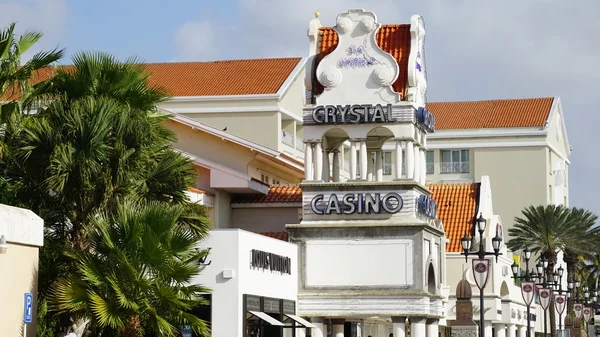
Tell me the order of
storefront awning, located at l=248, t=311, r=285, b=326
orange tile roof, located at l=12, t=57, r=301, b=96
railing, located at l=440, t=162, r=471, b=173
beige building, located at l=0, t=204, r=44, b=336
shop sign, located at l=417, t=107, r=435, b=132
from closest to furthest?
beige building, located at l=0, t=204, r=44, b=336
storefront awning, located at l=248, t=311, r=285, b=326
shop sign, located at l=417, t=107, r=435, b=132
orange tile roof, located at l=12, t=57, r=301, b=96
railing, located at l=440, t=162, r=471, b=173

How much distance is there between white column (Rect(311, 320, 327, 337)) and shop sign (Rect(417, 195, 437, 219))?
16.6ft

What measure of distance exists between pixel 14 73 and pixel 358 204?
57.0ft

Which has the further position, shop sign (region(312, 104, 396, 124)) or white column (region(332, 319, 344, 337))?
white column (region(332, 319, 344, 337))

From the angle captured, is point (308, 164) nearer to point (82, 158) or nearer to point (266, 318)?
point (266, 318)

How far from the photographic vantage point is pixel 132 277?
27938 mm

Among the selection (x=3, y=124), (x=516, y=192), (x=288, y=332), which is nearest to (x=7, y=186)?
(x=3, y=124)

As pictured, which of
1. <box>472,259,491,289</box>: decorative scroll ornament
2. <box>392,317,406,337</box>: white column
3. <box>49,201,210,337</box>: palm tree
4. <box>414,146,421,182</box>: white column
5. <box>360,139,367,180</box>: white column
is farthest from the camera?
<box>414,146,421,182</box>: white column

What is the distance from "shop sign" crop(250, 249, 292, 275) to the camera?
38188 millimetres

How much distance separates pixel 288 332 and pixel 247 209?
26.3ft

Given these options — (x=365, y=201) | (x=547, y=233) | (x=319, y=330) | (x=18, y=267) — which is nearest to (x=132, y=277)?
(x=18, y=267)

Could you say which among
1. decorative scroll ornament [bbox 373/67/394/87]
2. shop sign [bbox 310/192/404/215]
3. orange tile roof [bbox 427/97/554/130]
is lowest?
shop sign [bbox 310/192/404/215]

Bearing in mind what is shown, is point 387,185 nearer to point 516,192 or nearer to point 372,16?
point 372,16

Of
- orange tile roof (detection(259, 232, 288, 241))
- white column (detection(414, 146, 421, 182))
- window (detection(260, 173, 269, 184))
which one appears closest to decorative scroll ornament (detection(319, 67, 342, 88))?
white column (detection(414, 146, 421, 182))

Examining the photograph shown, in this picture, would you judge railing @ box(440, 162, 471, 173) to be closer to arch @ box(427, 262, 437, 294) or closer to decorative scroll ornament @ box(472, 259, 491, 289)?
Answer: arch @ box(427, 262, 437, 294)
